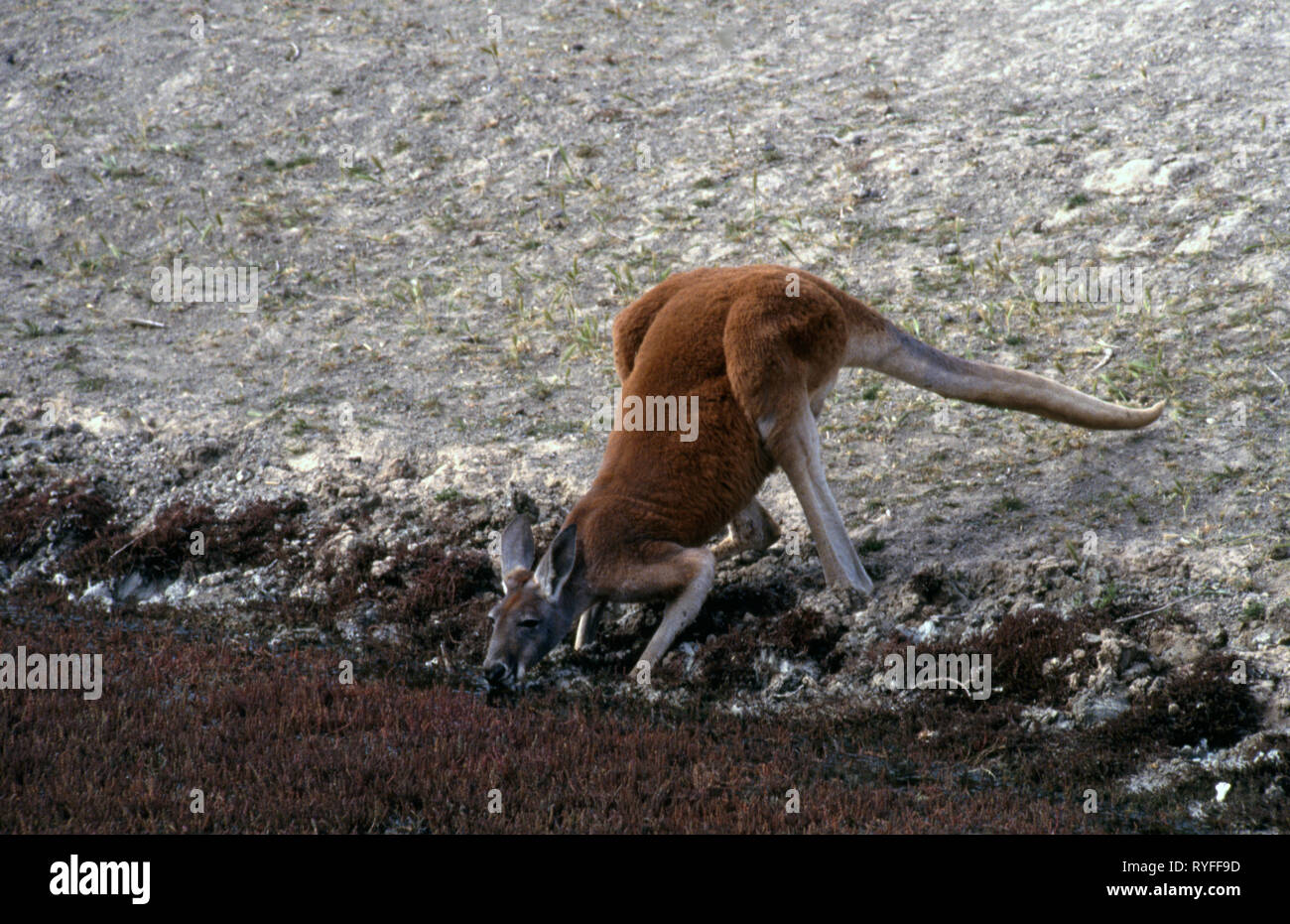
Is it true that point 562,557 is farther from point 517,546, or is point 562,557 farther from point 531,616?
point 517,546

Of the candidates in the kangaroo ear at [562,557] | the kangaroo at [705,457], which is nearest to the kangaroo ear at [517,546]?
the kangaroo at [705,457]

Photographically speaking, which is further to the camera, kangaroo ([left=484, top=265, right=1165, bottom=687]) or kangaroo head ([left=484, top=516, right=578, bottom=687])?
kangaroo ([left=484, top=265, right=1165, bottom=687])

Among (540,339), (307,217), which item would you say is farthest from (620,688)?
(307,217)

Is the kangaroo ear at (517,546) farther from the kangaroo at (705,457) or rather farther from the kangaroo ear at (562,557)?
the kangaroo ear at (562,557)

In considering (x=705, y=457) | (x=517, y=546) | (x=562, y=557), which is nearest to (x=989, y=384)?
(x=705, y=457)

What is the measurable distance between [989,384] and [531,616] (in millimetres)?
3506

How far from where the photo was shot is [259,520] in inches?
384

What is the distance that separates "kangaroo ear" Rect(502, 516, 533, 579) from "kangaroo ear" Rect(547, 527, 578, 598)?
40 centimetres

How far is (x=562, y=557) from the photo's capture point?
7.33 meters

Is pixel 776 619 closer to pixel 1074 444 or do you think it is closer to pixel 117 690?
pixel 1074 444

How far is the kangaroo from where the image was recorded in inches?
299

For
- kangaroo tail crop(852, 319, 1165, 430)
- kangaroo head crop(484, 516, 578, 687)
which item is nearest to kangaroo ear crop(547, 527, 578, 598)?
kangaroo head crop(484, 516, 578, 687)

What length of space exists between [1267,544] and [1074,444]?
6.23 feet

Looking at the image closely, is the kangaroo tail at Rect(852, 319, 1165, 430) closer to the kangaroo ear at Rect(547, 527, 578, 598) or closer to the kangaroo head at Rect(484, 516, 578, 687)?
the kangaroo ear at Rect(547, 527, 578, 598)
